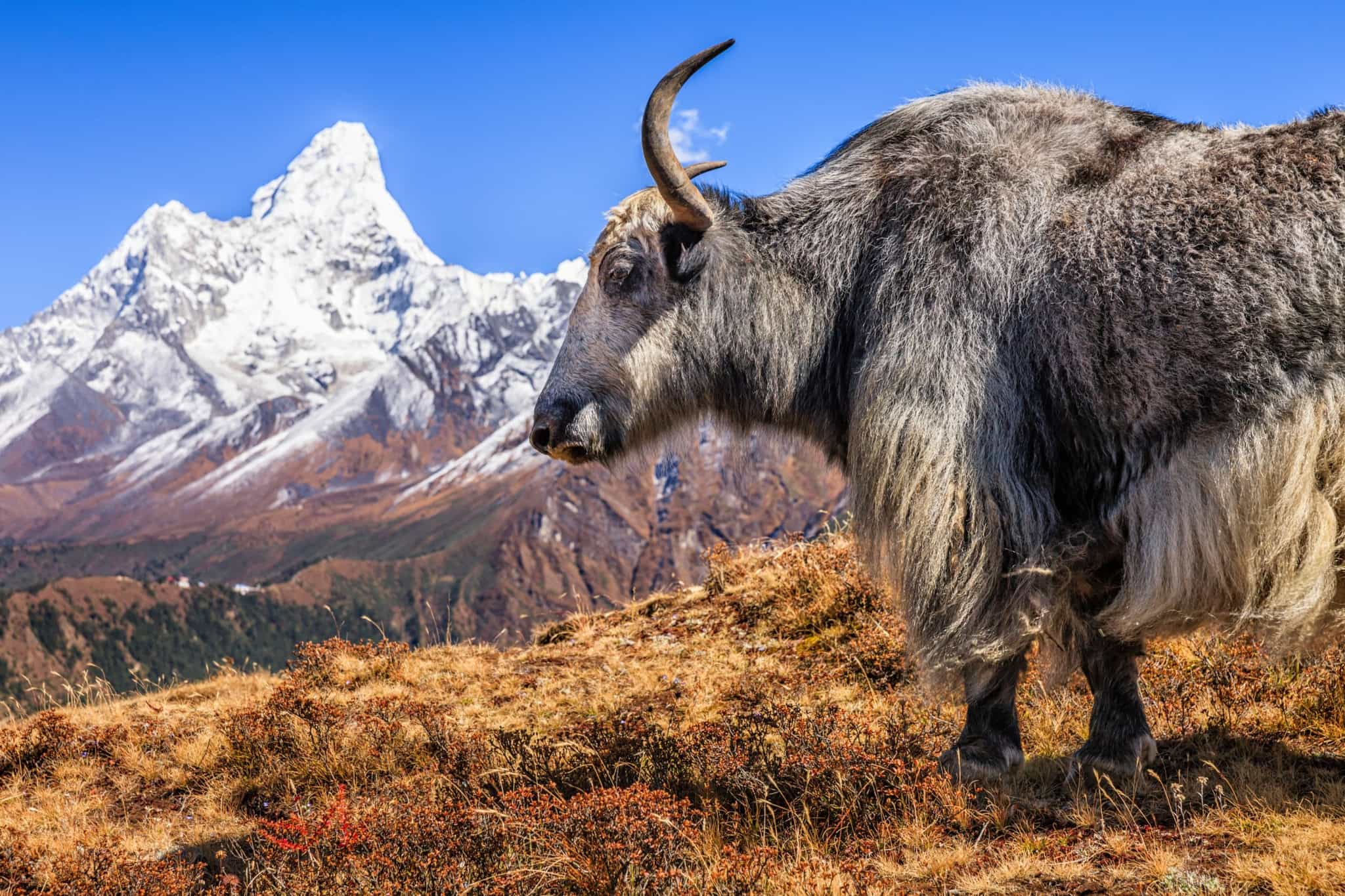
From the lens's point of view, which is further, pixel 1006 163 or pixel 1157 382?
pixel 1006 163

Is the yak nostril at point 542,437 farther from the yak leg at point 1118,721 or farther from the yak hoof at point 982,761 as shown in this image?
the yak leg at point 1118,721

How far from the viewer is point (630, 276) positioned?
18.1 ft

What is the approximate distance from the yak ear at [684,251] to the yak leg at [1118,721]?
2.76 m

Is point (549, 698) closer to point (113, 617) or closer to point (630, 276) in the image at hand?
point (630, 276)

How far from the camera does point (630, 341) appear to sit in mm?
5465

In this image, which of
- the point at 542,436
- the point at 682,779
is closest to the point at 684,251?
the point at 542,436

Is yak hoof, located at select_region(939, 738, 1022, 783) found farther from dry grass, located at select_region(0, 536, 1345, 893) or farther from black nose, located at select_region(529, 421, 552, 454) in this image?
black nose, located at select_region(529, 421, 552, 454)

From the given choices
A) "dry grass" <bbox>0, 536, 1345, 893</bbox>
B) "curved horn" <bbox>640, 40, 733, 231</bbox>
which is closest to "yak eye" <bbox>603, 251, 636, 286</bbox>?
"curved horn" <bbox>640, 40, 733, 231</bbox>

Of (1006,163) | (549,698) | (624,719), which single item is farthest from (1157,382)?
(549,698)

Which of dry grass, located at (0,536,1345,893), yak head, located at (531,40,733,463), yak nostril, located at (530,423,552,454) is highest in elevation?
yak head, located at (531,40,733,463)

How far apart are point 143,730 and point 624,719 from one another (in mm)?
4051

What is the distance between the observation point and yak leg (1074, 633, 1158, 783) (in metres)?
4.89

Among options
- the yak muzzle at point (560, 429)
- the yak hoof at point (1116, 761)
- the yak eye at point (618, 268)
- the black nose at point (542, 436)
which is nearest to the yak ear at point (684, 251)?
the yak eye at point (618, 268)

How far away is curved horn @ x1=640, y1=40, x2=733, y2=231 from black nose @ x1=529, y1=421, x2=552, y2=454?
1.35 meters
